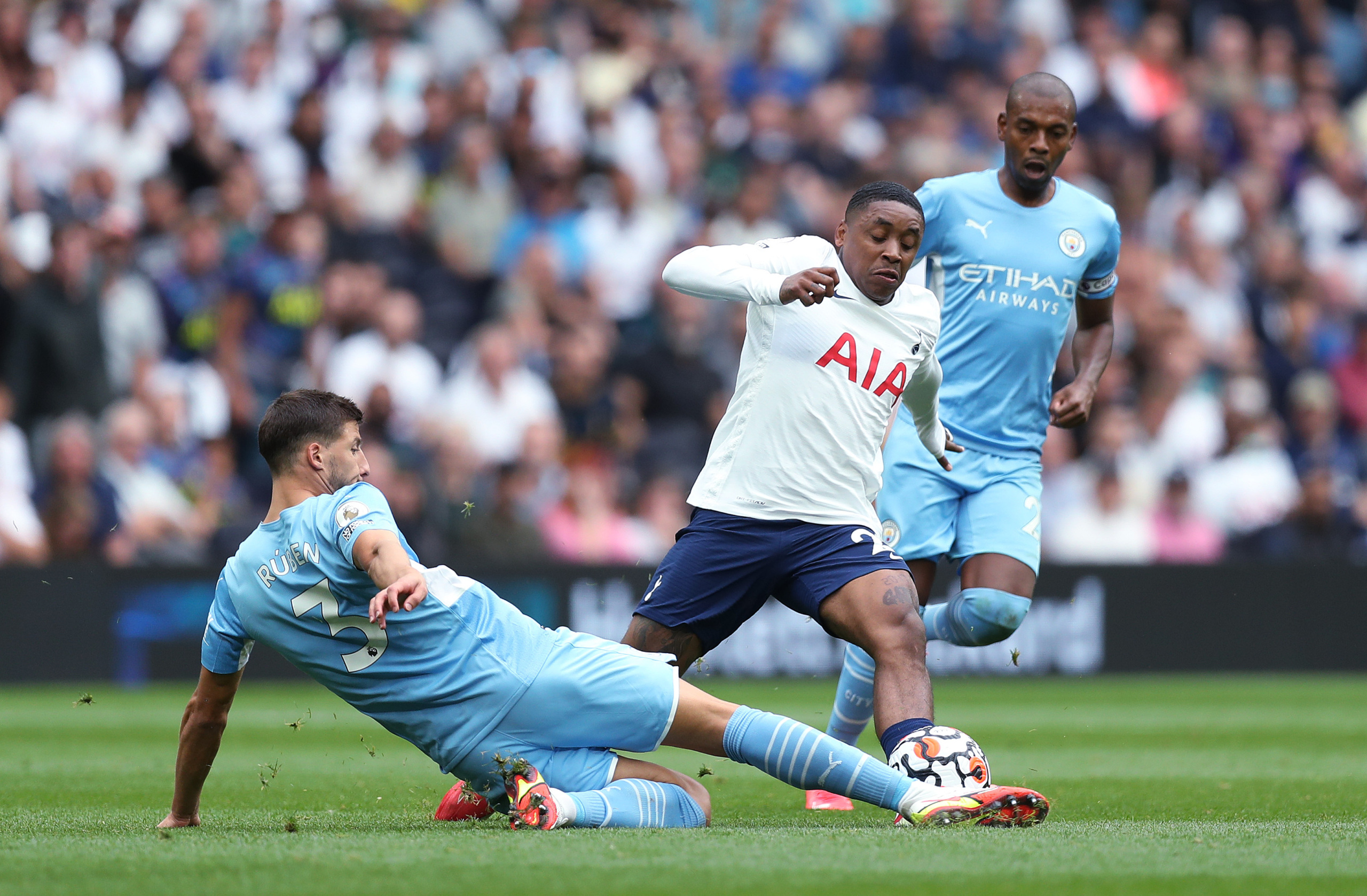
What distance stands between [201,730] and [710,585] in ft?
A: 5.60

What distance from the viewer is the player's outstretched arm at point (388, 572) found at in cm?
458

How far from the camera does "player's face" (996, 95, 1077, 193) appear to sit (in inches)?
263

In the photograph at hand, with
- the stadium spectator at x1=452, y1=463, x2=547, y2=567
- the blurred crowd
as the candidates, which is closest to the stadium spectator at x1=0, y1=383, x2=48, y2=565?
the blurred crowd

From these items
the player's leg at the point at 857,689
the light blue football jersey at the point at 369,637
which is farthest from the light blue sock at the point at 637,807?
the player's leg at the point at 857,689

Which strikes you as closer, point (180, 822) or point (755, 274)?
point (180, 822)

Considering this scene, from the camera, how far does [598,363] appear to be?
1359 cm

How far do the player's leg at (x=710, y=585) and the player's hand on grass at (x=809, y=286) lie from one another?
84 cm

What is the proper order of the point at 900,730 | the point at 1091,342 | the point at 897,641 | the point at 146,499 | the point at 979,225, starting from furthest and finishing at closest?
the point at 146,499
the point at 1091,342
the point at 979,225
the point at 897,641
the point at 900,730

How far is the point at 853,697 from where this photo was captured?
6699mm

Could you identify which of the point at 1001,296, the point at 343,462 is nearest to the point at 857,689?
the point at 1001,296

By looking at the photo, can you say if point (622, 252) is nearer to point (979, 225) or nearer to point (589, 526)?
point (589, 526)

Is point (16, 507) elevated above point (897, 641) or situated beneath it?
elevated above

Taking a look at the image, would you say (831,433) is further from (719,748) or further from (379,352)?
(379,352)

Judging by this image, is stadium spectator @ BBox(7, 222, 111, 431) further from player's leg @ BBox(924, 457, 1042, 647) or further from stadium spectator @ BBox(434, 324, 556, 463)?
player's leg @ BBox(924, 457, 1042, 647)
